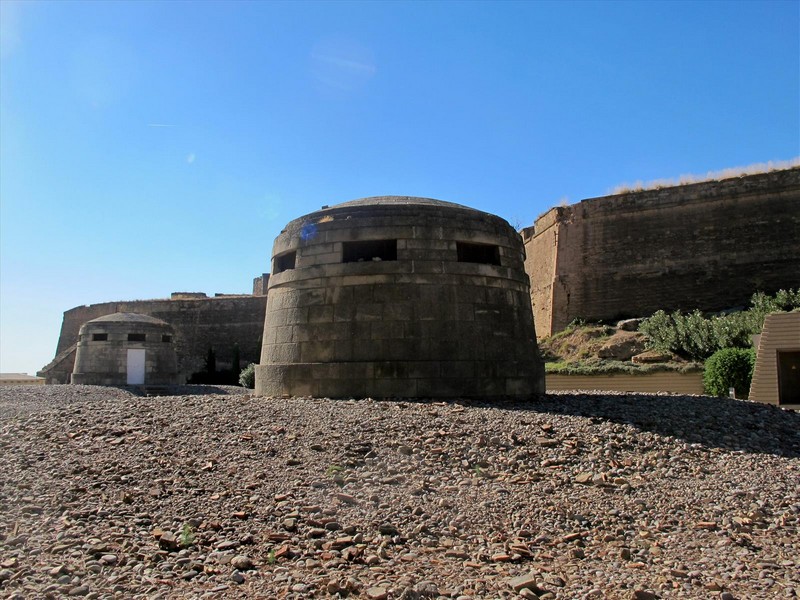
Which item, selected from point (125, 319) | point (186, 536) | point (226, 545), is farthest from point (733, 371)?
point (125, 319)

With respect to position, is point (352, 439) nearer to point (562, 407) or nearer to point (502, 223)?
point (562, 407)

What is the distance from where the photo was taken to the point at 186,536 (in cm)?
446

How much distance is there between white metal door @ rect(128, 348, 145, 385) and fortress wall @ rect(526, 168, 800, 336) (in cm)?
1672

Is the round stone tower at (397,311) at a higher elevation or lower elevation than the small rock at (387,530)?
higher

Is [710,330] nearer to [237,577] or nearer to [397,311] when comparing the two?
[397,311]

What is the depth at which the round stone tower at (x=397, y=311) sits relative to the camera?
8.55 m

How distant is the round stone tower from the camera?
28.0 ft

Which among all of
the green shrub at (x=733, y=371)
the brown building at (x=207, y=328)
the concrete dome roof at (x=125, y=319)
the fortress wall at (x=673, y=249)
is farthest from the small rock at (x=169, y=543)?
the brown building at (x=207, y=328)

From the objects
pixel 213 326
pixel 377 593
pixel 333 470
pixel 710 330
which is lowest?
pixel 377 593

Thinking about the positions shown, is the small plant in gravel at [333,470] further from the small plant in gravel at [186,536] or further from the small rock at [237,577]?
the small rock at [237,577]

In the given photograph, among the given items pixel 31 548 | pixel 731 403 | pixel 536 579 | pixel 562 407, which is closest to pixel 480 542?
pixel 536 579

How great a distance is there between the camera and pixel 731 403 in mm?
9594

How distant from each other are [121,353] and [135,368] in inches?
29.8

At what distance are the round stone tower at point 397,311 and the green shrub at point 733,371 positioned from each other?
741cm
